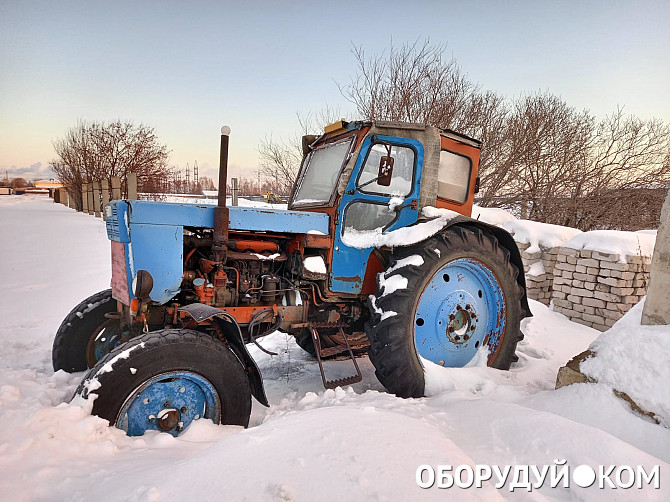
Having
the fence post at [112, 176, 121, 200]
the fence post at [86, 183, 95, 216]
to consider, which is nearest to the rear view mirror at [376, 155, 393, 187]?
the fence post at [112, 176, 121, 200]

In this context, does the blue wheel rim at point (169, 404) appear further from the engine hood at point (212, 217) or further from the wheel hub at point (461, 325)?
the wheel hub at point (461, 325)

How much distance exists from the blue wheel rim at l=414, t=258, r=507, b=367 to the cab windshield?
1.23 metres

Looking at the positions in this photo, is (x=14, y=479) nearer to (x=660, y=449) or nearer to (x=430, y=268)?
(x=430, y=268)

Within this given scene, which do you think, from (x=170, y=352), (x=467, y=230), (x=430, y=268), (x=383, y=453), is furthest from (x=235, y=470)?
(x=467, y=230)

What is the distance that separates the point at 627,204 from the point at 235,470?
14586 millimetres

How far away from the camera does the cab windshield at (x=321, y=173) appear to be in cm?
341

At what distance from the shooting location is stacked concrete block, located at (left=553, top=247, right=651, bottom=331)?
551cm

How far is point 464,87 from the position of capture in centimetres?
1246

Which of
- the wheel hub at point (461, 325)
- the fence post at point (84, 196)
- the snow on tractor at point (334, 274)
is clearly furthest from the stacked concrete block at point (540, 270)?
the fence post at point (84, 196)

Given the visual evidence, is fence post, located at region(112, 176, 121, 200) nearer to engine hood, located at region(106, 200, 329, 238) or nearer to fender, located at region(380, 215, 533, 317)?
engine hood, located at region(106, 200, 329, 238)

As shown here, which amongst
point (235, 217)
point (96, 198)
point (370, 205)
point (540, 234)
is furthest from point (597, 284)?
point (96, 198)

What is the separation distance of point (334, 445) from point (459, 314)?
200 cm

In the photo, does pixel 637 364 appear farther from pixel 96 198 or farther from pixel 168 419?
pixel 96 198

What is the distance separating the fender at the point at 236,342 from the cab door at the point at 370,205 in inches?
37.6
